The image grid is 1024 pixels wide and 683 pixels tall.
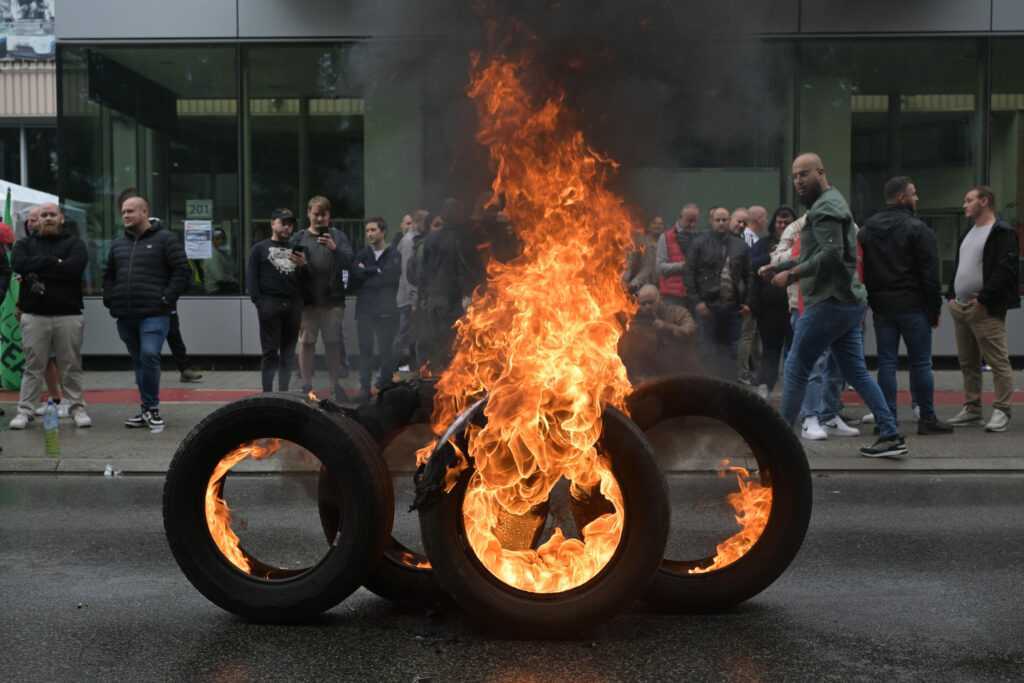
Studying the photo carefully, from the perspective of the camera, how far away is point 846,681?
11.5 feet

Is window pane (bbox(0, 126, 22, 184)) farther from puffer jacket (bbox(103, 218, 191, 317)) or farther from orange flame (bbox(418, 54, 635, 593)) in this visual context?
orange flame (bbox(418, 54, 635, 593))

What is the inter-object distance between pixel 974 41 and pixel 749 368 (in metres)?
5.61

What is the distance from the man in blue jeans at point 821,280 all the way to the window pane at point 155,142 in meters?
8.85

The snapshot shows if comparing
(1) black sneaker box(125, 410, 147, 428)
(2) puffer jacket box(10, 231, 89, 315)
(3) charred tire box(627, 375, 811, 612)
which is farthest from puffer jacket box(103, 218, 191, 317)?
(3) charred tire box(627, 375, 811, 612)

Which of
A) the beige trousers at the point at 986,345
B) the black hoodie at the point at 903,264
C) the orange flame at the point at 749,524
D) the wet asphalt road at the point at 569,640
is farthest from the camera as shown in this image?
the beige trousers at the point at 986,345

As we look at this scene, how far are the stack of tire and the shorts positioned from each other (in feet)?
19.5

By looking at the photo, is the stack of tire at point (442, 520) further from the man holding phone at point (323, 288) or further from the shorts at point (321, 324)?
the shorts at point (321, 324)

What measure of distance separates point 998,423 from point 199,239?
10.1 metres

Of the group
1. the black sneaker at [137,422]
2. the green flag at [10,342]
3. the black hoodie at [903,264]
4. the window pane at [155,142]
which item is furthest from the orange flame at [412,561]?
the window pane at [155,142]

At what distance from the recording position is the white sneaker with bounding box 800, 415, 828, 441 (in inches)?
338

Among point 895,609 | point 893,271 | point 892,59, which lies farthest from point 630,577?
point 892,59

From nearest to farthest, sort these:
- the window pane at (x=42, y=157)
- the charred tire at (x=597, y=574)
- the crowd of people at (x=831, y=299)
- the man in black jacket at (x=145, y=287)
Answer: the charred tire at (x=597, y=574) < the crowd of people at (x=831, y=299) < the man in black jacket at (x=145, y=287) < the window pane at (x=42, y=157)

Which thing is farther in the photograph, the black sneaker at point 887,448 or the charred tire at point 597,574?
the black sneaker at point 887,448

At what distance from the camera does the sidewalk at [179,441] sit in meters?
7.80
